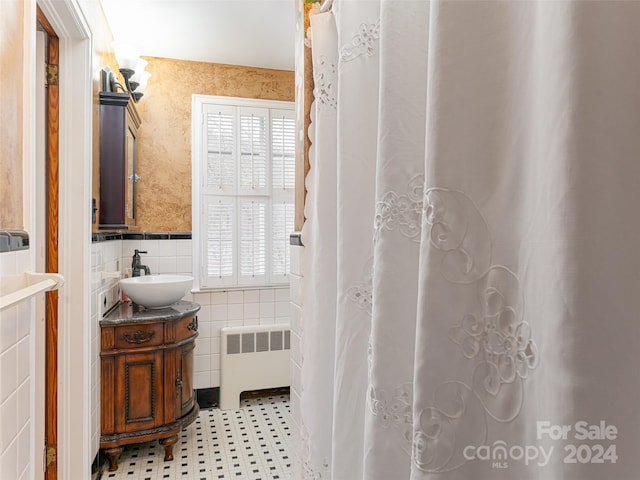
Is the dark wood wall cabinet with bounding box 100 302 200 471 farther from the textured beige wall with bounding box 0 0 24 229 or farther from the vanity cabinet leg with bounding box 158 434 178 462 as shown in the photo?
the textured beige wall with bounding box 0 0 24 229

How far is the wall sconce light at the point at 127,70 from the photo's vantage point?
2.51 m

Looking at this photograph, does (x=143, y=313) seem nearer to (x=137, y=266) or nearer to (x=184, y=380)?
(x=184, y=380)

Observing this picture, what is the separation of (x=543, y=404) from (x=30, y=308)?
150 cm

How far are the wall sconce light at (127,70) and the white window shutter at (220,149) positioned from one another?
64 cm

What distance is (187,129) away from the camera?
332cm

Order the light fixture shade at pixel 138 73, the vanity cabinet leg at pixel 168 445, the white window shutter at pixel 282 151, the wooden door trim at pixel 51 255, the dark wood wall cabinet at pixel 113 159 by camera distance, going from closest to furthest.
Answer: the wooden door trim at pixel 51 255 < the dark wood wall cabinet at pixel 113 159 < the vanity cabinet leg at pixel 168 445 < the light fixture shade at pixel 138 73 < the white window shutter at pixel 282 151

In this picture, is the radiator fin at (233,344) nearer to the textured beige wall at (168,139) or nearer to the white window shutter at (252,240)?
the white window shutter at (252,240)

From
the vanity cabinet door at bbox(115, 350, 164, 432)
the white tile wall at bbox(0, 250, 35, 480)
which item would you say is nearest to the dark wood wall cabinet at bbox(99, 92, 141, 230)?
the vanity cabinet door at bbox(115, 350, 164, 432)

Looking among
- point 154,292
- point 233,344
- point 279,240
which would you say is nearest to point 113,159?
point 154,292

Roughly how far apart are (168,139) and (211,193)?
0.52 m

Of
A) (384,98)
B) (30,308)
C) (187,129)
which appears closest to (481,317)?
(384,98)

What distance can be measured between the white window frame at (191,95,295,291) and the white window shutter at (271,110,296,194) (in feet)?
0.10

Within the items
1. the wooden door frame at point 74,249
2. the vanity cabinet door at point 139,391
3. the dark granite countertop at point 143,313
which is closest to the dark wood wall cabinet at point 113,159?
the wooden door frame at point 74,249

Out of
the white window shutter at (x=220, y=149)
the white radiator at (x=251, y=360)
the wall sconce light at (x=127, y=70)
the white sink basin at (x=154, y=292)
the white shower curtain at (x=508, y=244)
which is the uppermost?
the wall sconce light at (x=127, y=70)
